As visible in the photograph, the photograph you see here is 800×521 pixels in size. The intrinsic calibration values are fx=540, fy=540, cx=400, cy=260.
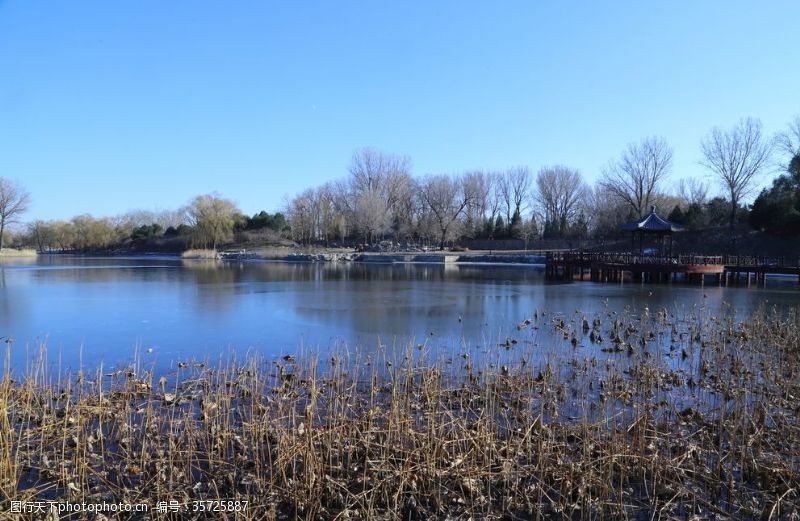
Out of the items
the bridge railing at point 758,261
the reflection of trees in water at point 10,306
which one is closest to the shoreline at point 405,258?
the bridge railing at point 758,261

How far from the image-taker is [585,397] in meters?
7.97

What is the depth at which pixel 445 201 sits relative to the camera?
224 ft

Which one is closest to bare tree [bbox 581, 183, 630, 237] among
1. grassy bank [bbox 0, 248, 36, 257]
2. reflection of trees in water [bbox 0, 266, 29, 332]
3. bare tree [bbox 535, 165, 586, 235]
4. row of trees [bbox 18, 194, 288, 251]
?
bare tree [bbox 535, 165, 586, 235]

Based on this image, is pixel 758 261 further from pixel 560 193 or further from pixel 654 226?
pixel 560 193

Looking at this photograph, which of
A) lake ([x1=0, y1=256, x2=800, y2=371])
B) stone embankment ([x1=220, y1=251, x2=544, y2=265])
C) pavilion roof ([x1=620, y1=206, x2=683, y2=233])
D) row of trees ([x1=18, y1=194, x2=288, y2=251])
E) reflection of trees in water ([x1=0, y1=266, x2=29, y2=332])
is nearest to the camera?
lake ([x1=0, y1=256, x2=800, y2=371])

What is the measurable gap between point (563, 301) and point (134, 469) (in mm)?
18387

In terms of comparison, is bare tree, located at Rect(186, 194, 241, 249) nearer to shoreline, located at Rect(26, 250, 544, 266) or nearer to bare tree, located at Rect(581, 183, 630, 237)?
shoreline, located at Rect(26, 250, 544, 266)

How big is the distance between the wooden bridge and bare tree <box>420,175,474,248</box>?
29.4m

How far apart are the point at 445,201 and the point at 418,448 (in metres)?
64.0

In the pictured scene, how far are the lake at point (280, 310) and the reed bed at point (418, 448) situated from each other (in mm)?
2675

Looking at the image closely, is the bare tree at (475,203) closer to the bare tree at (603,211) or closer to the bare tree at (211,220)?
the bare tree at (603,211)

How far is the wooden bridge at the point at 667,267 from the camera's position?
1220 inches

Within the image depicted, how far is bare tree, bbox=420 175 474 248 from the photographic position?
67.0 meters

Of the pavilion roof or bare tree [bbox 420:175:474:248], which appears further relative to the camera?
bare tree [bbox 420:175:474:248]
